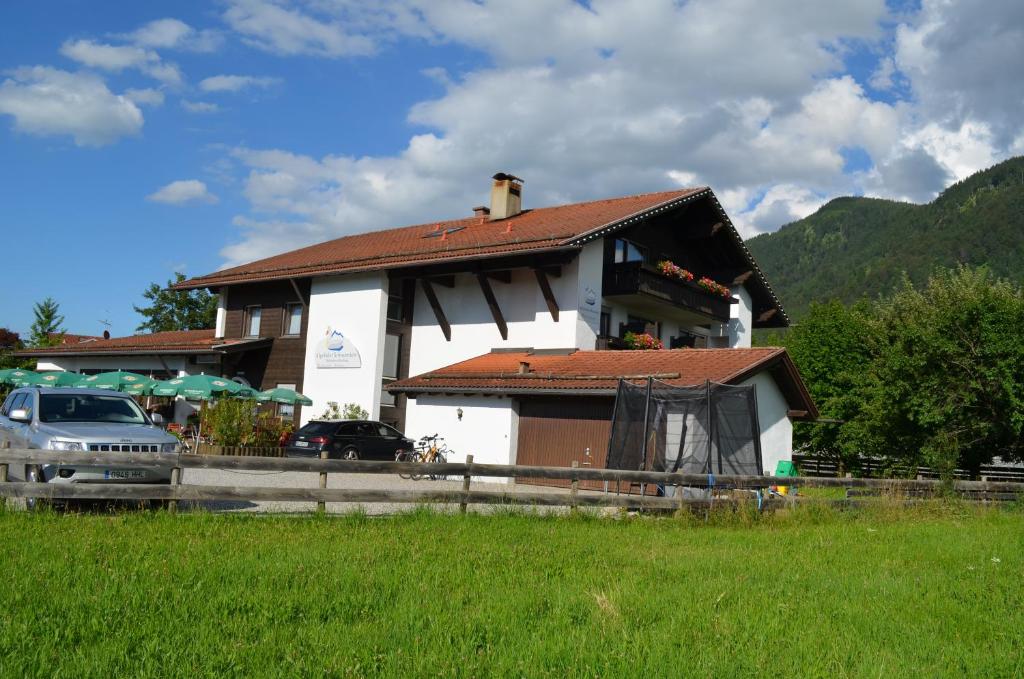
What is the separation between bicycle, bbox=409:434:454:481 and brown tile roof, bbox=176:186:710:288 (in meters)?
5.32

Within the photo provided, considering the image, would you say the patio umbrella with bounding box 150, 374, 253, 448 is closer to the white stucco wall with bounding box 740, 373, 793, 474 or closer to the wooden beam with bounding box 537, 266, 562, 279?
the wooden beam with bounding box 537, 266, 562, 279

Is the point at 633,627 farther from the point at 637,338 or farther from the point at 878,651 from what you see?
the point at 637,338

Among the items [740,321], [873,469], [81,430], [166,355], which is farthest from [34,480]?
[873,469]

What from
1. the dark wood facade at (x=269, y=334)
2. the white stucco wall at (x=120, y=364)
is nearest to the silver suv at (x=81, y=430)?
the dark wood facade at (x=269, y=334)

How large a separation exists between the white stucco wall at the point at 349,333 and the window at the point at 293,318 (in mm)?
960

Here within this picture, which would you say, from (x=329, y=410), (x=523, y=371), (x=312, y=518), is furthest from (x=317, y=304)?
(x=312, y=518)

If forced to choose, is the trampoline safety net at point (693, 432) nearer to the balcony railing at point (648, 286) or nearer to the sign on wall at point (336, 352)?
the balcony railing at point (648, 286)

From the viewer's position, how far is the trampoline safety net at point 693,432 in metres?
16.2

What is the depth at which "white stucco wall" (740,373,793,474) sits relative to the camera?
22328 millimetres

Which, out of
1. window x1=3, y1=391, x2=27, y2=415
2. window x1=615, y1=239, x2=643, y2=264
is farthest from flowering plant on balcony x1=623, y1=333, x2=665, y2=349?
window x1=3, y1=391, x2=27, y2=415

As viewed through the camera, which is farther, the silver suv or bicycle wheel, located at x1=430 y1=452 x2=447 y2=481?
bicycle wheel, located at x1=430 y1=452 x2=447 y2=481

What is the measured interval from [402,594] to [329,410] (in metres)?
22.4

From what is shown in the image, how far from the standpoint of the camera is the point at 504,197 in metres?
31.0

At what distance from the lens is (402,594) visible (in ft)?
22.0
